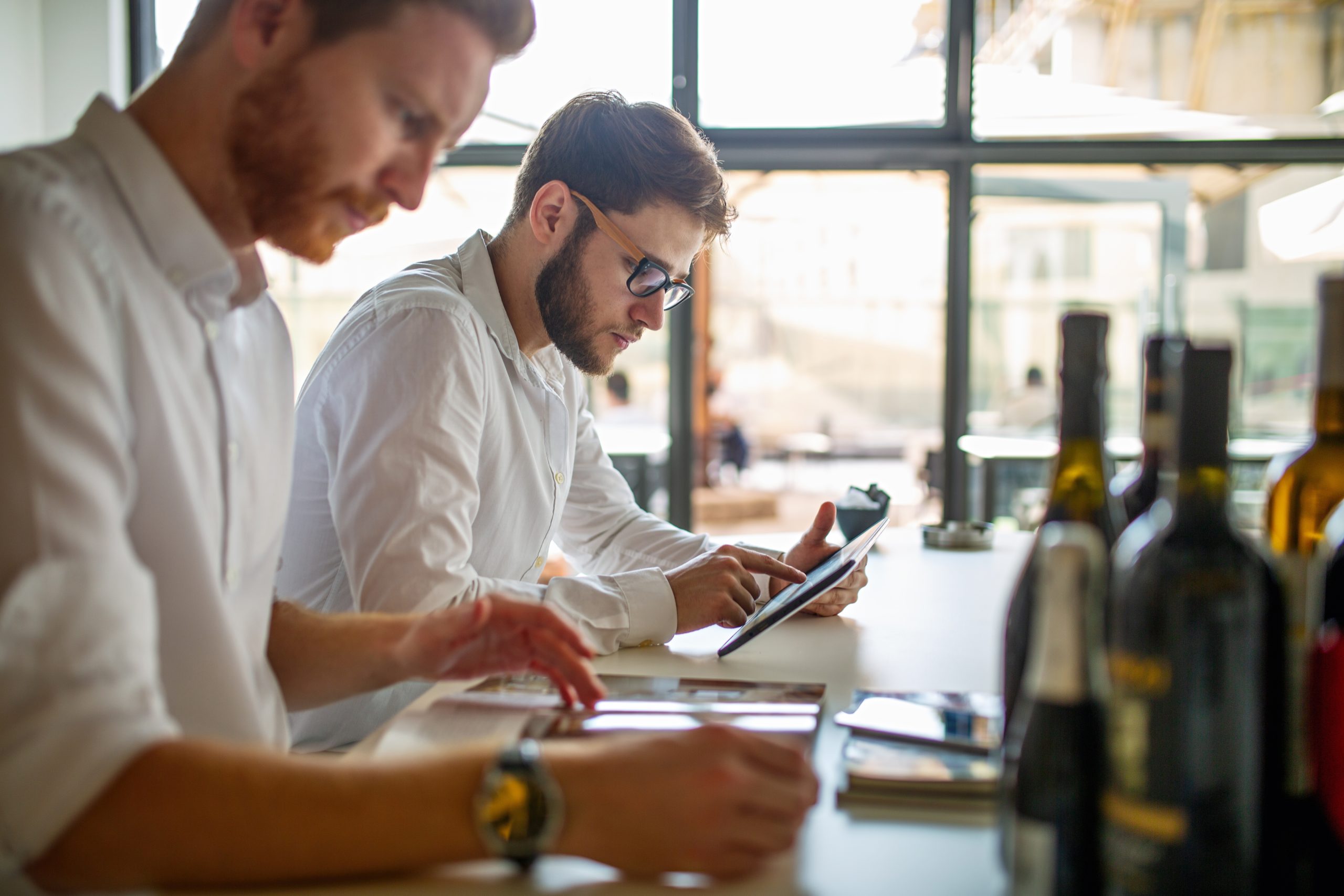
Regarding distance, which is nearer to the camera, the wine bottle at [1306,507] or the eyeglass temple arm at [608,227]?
the wine bottle at [1306,507]

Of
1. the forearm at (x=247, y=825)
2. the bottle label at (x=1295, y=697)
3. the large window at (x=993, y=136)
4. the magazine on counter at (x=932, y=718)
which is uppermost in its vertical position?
the large window at (x=993, y=136)

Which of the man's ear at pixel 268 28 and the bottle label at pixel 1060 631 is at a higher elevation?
the man's ear at pixel 268 28

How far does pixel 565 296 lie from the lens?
1951 mm

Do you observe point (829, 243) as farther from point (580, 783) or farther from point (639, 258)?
point (580, 783)

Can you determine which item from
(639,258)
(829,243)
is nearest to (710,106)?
(639,258)

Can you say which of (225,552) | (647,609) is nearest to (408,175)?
(225,552)

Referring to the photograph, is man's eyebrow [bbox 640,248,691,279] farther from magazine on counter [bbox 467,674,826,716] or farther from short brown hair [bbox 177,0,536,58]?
magazine on counter [bbox 467,674,826,716]

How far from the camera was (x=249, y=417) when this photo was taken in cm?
118

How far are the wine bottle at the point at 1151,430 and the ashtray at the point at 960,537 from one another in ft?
4.27

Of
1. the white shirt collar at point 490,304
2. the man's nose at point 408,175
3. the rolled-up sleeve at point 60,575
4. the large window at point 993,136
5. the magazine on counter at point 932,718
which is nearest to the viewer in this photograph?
the rolled-up sleeve at point 60,575

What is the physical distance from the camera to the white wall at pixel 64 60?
3.96 meters

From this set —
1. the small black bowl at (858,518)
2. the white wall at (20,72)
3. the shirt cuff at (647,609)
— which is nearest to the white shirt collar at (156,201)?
the shirt cuff at (647,609)

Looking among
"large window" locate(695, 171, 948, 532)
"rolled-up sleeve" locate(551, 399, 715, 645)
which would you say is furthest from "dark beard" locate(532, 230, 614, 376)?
"large window" locate(695, 171, 948, 532)

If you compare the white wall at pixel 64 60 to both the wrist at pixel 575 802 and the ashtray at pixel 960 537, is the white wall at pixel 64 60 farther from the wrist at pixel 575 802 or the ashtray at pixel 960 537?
the wrist at pixel 575 802
